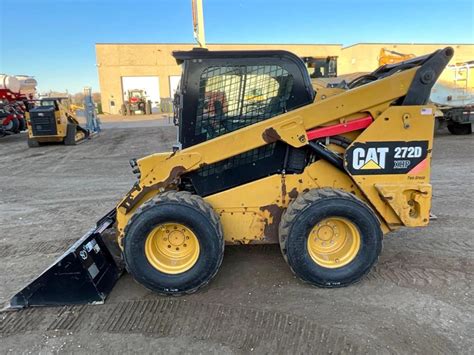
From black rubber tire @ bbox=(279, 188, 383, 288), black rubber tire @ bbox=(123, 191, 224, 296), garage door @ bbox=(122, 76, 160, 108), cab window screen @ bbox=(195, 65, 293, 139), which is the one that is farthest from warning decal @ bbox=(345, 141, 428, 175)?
garage door @ bbox=(122, 76, 160, 108)

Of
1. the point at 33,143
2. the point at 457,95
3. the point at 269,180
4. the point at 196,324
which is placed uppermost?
the point at 457,95

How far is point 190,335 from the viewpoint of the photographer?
3012mm

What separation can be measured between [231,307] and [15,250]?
3011 millimetres

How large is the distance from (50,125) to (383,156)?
1444 cm

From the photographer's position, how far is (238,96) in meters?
3.76

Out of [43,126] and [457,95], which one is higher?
[457,95]

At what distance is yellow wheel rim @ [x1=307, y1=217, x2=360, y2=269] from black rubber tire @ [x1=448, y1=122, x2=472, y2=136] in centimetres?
1255

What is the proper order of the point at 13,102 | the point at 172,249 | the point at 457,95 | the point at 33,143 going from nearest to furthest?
the point at 172,249
the point at 457,95
the point at 33,143
the point at 13,102

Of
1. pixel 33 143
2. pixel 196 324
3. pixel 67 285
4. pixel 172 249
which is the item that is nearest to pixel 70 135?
pixel 33 143

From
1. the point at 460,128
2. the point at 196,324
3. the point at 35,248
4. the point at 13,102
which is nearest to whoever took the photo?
the point at 196,324

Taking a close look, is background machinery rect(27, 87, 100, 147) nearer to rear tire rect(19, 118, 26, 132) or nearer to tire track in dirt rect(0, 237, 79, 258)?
rear tire rect(19, 118, 26, 132)

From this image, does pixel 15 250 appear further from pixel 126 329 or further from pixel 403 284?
Result: pixel 403 284

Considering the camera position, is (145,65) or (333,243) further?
(145,65)

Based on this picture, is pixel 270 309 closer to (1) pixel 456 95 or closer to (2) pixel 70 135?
(1) pixel 456 95
